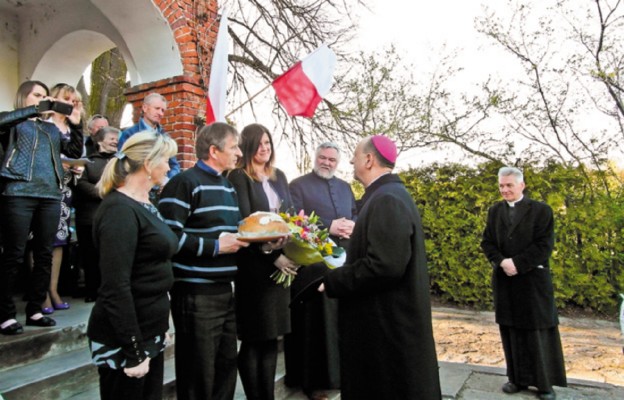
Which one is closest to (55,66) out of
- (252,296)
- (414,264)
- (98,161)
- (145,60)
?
(145,60)

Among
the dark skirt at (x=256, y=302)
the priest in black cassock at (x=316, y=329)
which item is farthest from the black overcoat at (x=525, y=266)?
the dark skirt at (x=256, y=302)

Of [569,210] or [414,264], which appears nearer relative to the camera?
[414,264]

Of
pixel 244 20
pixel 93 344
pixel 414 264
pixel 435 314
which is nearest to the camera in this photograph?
pixel 93 344

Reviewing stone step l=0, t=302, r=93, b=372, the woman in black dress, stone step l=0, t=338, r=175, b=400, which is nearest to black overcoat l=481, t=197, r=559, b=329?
the woman in black dress

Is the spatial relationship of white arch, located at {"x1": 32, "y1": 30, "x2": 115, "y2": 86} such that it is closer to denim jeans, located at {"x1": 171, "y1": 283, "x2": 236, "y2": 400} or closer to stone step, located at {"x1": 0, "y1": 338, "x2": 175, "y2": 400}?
stone step, located at {"x1": 0, "y1": 338, "x2": 175, "y2": 400}

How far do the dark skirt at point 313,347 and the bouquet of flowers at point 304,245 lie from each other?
923 millimetres

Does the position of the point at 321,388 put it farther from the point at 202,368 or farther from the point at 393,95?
the point at 393,95

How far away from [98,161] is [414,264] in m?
3.49

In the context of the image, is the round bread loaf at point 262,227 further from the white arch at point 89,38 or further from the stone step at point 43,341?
the white arch at point 89,38

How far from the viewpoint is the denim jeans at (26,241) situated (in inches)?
129

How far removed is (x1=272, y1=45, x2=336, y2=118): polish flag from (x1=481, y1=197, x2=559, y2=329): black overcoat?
2.46 meters

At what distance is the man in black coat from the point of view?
397 centimetres

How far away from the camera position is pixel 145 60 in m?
5.97

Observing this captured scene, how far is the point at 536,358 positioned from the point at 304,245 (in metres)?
2.58
